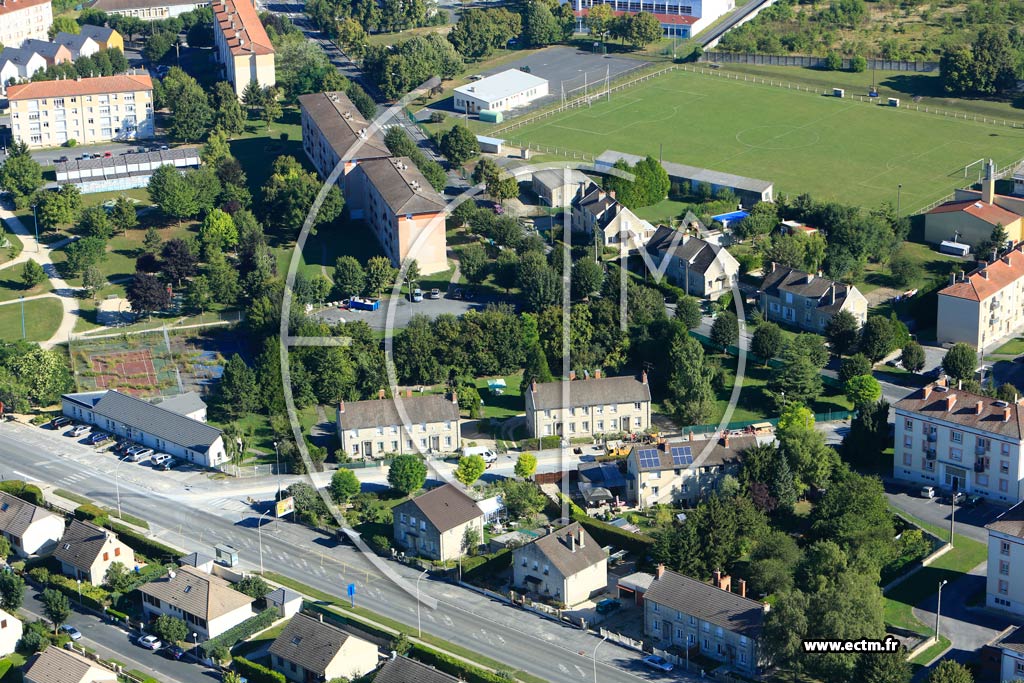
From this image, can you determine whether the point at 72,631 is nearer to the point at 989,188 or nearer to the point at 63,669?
the point at 63,669

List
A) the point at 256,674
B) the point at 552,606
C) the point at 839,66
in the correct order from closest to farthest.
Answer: the point at 256,674 < the point at 552,606 < the point at 839,66

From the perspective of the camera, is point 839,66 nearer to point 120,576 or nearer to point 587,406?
point 587,406

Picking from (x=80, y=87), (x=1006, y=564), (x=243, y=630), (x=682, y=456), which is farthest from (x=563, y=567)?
(x=80, y=87)

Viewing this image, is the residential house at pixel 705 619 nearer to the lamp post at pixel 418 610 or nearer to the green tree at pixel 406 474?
the lamp post at pixel 418 610

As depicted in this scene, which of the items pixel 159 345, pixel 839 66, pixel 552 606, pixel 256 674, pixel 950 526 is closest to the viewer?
pixel 256 674

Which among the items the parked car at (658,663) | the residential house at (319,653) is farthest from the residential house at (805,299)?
the residential house at (319,653)

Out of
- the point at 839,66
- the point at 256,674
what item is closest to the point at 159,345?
the point at 256,674
